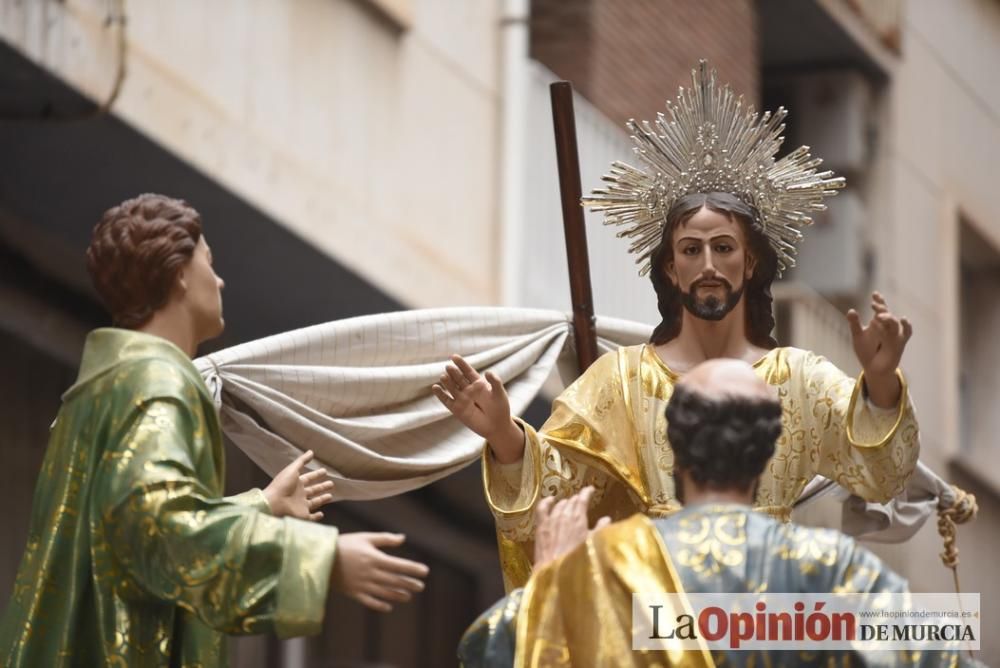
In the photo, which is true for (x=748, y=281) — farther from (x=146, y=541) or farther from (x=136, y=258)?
(x=146, y=541)

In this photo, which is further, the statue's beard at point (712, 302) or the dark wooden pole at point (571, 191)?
the dark wooden pole at point (571, 191)

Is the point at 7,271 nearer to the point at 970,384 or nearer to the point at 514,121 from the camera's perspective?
the point at 514,121

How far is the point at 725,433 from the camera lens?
5.80 m

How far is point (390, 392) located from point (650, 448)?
0.88 m

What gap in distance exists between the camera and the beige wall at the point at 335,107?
34.2 ft

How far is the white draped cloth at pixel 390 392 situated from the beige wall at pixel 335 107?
2421mm

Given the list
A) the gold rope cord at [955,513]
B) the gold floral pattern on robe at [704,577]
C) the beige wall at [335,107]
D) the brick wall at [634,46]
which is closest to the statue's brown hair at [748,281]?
the gold rope cord at [955,513]

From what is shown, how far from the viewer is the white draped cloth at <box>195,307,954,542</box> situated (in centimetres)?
737

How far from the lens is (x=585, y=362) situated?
7.80 m

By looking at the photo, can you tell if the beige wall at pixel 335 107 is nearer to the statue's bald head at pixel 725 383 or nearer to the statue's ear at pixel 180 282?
the statue's ear at pixel 180 282

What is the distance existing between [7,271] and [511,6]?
345 centimetres

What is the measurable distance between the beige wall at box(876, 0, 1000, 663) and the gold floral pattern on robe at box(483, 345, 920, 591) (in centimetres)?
905

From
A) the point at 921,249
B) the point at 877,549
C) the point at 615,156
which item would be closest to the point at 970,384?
the point at 921,249

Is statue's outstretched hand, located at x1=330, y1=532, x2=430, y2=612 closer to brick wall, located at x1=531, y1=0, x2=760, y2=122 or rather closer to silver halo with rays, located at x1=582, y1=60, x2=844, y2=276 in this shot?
silver halo with rays, located at x1=582, y1=60, x2=844, y2=276
